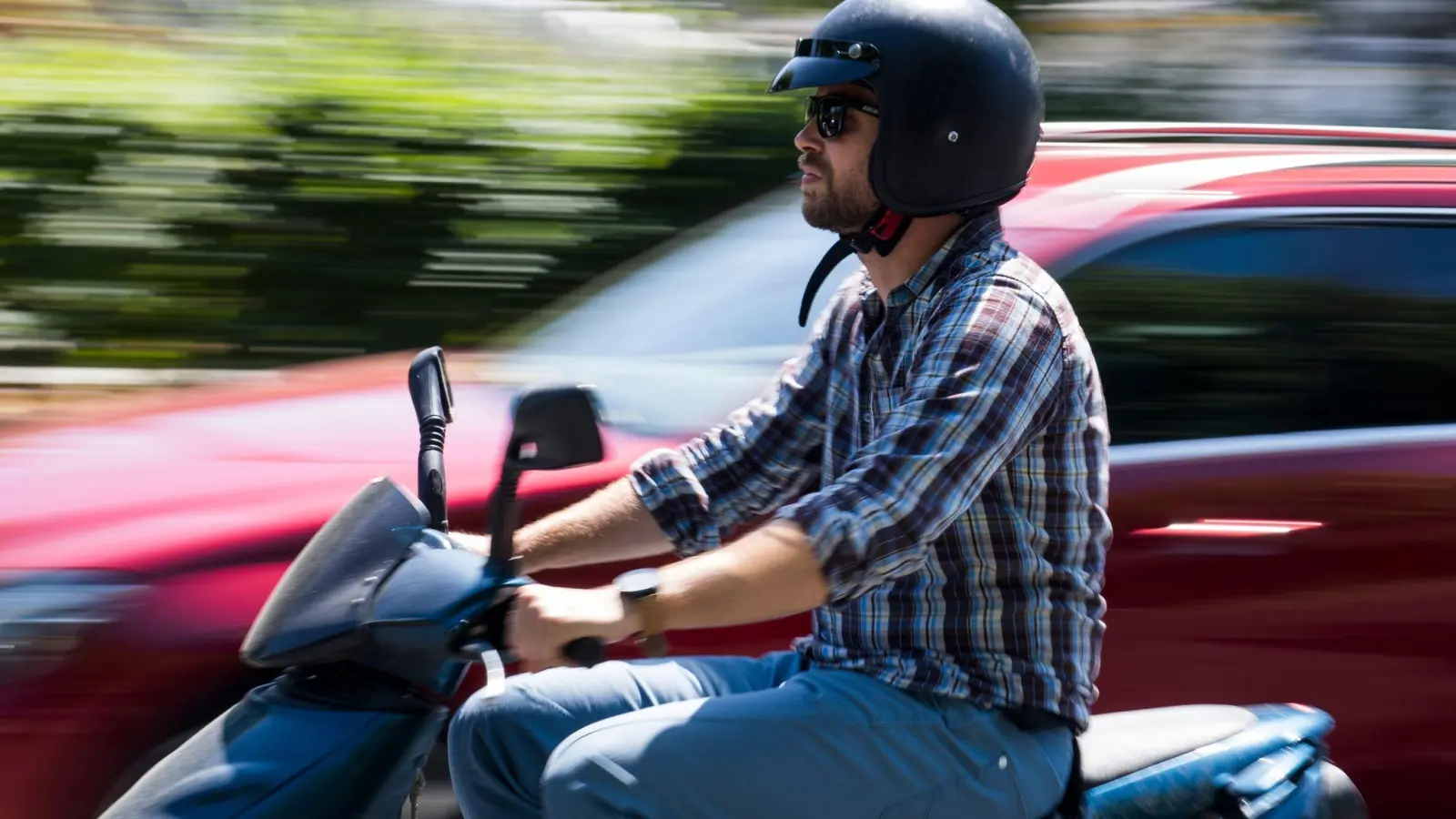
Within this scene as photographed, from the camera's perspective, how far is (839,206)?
8.03 feet

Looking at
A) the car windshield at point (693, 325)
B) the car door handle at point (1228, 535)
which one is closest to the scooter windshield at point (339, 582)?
the car windshield at point (693, 325)

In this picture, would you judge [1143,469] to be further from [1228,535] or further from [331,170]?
→ [331,170]

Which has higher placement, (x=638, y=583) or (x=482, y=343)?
(x=638, y=583)

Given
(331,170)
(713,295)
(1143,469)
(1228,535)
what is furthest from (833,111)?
(331,170)

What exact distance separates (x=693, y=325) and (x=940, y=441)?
1.78 metres

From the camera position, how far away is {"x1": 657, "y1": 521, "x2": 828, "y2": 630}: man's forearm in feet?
6.63

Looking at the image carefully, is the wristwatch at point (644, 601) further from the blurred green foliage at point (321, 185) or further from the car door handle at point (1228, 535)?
the blurred green foliage at point (321, 185)

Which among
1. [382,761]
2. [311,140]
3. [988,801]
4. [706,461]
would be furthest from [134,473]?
[311,140]

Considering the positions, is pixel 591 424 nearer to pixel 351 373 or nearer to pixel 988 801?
pixel 988 801

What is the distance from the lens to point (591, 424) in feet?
6.63

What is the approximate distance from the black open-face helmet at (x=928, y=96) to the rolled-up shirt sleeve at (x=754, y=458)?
0.31 m

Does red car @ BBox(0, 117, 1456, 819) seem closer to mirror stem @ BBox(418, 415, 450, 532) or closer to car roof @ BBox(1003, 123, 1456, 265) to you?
car roof @ BBox(1003, 123, 1456, 265)

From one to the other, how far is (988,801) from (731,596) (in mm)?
424

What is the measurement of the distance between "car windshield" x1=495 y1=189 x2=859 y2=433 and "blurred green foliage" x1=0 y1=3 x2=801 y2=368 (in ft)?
8.30
